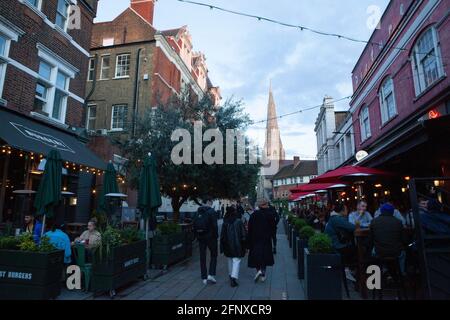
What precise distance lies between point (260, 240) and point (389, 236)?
271cm

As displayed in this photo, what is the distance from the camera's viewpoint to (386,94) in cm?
1436

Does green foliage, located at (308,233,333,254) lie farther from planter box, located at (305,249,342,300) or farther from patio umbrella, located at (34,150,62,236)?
patio umbrella, located at (34,150,62,236)

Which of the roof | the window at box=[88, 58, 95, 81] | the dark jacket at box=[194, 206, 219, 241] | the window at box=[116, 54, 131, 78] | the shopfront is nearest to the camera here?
the dark jacket at box=[194, 206, 219, 241]

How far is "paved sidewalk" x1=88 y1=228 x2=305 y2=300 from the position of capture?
540 centimetres

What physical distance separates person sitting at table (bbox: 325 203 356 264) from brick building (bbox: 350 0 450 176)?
8.35 ft

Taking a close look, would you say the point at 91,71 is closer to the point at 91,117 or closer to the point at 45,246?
the point at 91,117

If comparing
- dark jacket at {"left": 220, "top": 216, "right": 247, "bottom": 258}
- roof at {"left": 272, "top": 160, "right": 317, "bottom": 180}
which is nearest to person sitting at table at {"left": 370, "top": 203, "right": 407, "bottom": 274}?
dark jacket at {"left": 220, "top": 216, "right": 247, "bottom": 258}

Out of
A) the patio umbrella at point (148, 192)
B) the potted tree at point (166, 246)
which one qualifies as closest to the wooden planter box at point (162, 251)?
the potted tree at point (166, 246)

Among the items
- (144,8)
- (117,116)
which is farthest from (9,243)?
(144,8)

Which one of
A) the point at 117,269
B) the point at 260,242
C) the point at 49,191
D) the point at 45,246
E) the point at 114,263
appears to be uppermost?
the point at 49,191

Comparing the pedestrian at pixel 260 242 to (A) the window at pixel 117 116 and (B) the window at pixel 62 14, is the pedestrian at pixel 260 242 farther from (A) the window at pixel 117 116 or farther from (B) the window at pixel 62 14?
(A) the window at pixel 117 116

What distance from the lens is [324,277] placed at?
4656 millimetres

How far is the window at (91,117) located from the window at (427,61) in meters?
18.9

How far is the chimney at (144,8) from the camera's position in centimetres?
2347
